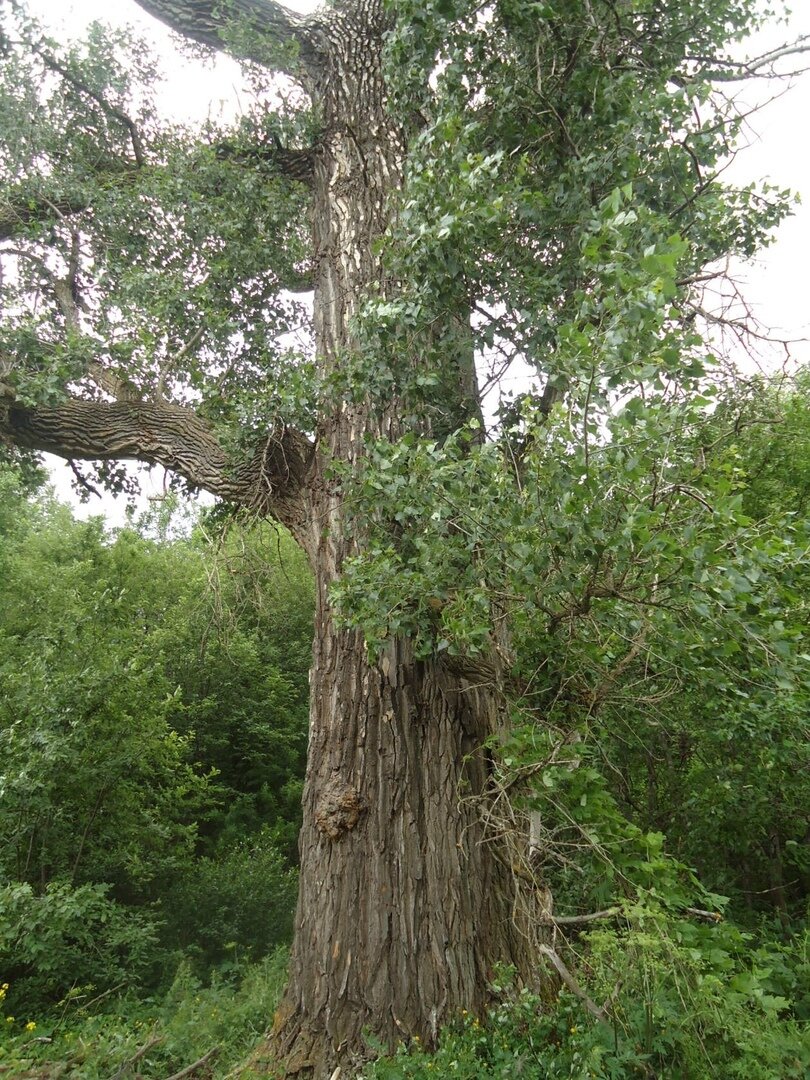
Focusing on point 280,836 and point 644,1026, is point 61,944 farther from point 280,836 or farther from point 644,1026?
point 280,836

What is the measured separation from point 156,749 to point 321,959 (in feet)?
17.9

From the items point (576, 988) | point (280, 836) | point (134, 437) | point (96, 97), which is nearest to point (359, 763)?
point (576, 988)

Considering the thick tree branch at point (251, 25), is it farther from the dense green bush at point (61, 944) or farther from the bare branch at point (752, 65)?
the dense green bush at point (61, 944)

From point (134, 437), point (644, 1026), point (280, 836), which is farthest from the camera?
point (280, 836)

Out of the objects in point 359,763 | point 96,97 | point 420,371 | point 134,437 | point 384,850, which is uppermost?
point 96,97

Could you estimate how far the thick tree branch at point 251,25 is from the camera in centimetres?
561

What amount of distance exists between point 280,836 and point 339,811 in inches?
328

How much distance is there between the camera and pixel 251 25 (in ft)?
18.5

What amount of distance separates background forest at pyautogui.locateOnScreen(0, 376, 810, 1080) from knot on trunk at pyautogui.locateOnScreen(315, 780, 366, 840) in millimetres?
941

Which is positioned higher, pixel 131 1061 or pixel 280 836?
pixel 280 836

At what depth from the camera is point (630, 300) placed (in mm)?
2176

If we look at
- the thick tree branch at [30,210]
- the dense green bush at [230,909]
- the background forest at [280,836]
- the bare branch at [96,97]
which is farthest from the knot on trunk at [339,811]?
the bare branch at [96,97]

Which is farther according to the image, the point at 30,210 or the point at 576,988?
the point at 30,210

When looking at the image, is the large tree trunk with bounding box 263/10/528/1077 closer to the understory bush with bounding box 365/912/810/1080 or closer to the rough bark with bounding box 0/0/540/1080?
the rough bark with bounding box 0/0/540/1080
